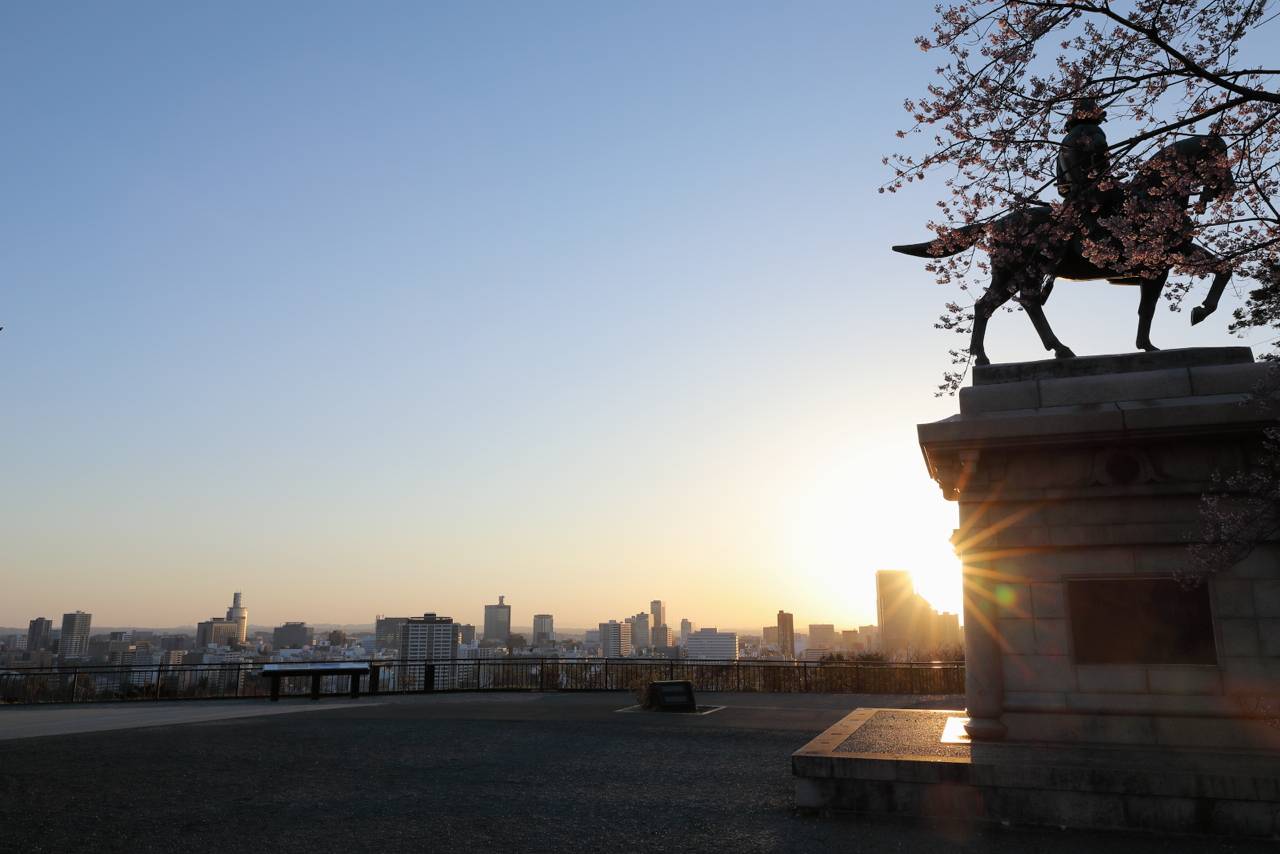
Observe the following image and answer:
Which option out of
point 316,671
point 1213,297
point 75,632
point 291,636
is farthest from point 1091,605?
point 75,632

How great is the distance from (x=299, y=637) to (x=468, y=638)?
1551 inches

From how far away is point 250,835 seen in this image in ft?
26.5

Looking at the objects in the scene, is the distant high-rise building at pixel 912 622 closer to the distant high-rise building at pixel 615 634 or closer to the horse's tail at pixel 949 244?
the horse's tail at pixel 949 244

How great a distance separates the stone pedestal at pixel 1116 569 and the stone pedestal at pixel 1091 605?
0.06 ft

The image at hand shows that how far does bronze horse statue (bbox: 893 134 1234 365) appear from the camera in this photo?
33.1 ft

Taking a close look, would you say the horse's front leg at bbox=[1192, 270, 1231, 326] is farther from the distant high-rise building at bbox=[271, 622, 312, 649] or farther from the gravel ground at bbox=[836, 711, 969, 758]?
the distant high-rise building at bbox=[271, 622, 312, 649]

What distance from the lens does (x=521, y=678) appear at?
101 feet

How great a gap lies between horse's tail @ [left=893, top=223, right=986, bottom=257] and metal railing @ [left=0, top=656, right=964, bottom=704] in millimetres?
17080

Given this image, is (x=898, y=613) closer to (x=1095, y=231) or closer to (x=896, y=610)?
(x=896, y=610)

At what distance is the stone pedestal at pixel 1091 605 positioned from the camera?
30.0 ft

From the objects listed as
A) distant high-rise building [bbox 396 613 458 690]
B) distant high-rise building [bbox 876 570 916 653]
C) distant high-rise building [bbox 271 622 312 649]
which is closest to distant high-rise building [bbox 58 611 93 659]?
distant high-rise building [bbox 271 622 312 649]

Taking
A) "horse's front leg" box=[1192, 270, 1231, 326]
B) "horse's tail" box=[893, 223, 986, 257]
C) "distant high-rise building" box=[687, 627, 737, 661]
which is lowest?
"distant high-rise building" box=[687, 627, 737, 661]

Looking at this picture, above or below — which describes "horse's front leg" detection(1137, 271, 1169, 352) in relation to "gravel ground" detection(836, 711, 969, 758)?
above

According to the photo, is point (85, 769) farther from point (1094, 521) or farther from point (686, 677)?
point (686, 677)
